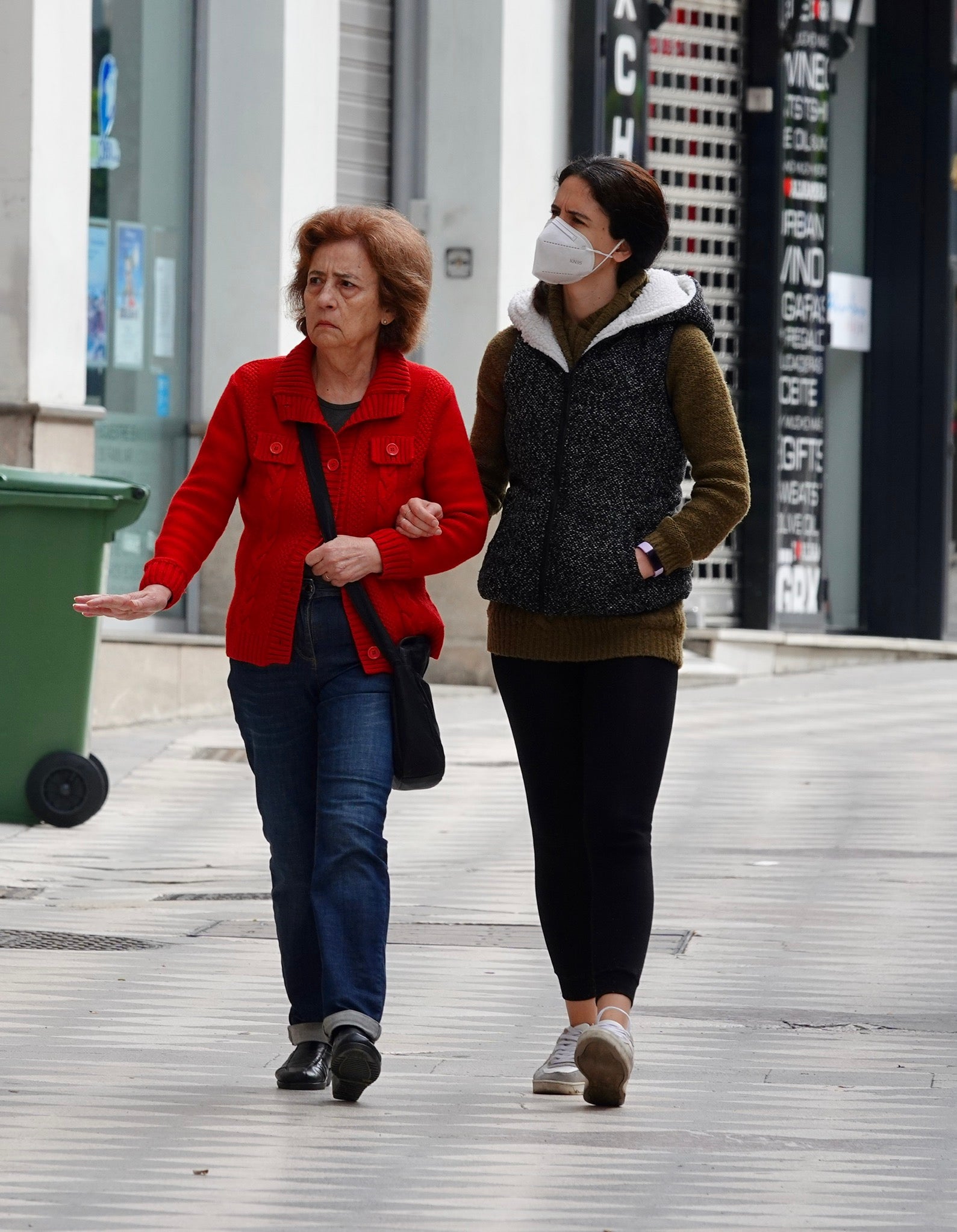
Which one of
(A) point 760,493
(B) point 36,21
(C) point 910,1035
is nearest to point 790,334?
(A) point 760,493

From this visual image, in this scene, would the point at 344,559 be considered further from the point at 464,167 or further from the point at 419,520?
the point at 464,167

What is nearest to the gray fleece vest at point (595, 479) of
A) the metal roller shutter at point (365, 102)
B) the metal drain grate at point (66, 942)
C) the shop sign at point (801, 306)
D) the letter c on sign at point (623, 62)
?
the metal drain grate at point (66, 942)

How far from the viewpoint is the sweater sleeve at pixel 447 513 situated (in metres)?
4.78

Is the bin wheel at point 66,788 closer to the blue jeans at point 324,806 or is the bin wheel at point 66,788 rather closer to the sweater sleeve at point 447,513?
the blue jeans at point 324,806

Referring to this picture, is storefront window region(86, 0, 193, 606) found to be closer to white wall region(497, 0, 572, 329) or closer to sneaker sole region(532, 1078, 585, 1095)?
white wall region(497, 0, 572, 329)

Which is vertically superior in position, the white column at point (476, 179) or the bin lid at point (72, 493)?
the white column at point (476, 179)

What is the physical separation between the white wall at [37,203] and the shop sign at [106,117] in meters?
1.21

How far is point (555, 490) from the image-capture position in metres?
4.87

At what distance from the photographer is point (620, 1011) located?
4793mm

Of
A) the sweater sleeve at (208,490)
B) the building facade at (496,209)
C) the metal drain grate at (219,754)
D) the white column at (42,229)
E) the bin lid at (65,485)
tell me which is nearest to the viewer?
the sweater sleeve at (208,490)

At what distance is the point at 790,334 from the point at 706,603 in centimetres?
211

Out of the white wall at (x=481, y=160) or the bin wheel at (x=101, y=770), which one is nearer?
the bin wheel at (x=101, y=770)

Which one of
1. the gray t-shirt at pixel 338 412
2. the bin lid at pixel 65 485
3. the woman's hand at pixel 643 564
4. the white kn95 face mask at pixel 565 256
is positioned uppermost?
the white kn95 face mask at pixel 565 256

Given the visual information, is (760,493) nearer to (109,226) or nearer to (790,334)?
(790,334)
